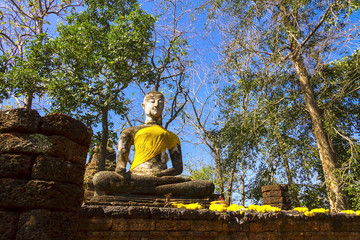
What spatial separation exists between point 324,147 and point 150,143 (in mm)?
5536

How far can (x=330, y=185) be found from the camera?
8.91 metres

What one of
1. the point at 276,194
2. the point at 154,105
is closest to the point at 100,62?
the point at 154,105

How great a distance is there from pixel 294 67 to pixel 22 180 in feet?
32.1

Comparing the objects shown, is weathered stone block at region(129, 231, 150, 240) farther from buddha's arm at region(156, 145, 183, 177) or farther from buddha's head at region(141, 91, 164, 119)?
buddha's head at region(141, 91, 164, 119)

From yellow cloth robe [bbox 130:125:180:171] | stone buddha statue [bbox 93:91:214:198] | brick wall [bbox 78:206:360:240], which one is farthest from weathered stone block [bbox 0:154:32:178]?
yellow cloth robe [bbox 130:125:180:171]

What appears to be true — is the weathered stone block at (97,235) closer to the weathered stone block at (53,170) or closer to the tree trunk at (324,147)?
the weathered stone block at (53,170)

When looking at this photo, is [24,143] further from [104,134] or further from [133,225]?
[104,134]

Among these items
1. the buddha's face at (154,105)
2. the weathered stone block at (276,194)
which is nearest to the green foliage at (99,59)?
the buddha's face at (154,105)

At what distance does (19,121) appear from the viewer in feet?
10.2

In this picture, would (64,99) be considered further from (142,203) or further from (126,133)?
(142,203)

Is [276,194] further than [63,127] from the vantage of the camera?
Yes

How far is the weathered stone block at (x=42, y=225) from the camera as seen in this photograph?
2.82 metres

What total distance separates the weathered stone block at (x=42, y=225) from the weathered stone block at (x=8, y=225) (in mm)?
50

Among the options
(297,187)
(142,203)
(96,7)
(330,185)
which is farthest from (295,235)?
(96,7)
